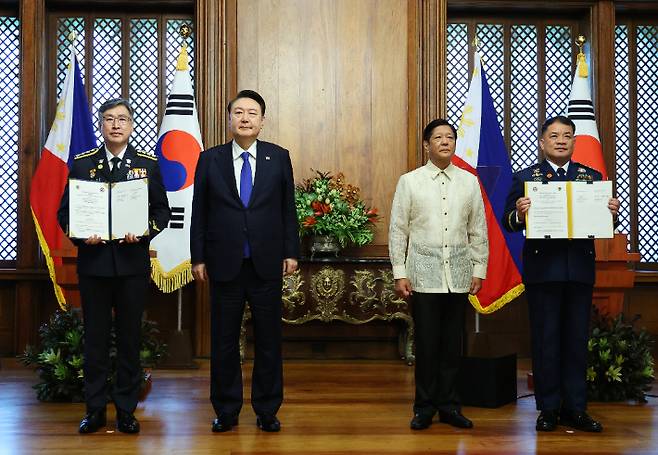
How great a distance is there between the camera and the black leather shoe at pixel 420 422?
137 inches

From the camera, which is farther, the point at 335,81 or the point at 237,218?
the point at 335,81

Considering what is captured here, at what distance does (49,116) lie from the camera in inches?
237

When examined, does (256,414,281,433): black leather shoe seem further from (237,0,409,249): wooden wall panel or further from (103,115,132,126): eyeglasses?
(237,0,409,249): wooden wall panel

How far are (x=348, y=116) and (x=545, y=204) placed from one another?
280 centimetres

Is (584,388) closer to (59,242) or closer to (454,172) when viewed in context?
(454,172)

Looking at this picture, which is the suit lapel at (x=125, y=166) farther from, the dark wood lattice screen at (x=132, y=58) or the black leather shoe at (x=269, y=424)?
the dark wood lattice screen at (x=132, y=58)

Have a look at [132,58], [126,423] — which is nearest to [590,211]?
[126,423]

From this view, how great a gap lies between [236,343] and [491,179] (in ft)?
8.24

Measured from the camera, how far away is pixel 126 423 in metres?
3.42

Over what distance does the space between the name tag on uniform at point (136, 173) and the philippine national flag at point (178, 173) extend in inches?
74.8

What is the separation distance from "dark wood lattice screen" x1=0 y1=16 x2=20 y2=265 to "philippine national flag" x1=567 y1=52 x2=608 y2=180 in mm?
4107

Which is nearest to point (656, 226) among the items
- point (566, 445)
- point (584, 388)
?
point (584, 388)

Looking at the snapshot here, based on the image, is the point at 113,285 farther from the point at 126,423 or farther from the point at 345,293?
the point at 345,293

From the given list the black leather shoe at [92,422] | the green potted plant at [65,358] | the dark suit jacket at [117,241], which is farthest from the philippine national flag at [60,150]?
the black leather shoe at [92,422]
